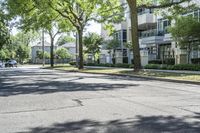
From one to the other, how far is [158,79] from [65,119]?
56.3 feet

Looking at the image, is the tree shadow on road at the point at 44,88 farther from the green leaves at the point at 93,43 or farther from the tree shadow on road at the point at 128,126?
Result: the green leaves at the point at 93,43

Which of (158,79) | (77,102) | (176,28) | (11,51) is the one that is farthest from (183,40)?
(11,51)

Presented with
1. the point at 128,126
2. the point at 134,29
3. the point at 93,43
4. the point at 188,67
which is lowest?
the point at 128,126

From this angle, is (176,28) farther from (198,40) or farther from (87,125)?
(87,125)

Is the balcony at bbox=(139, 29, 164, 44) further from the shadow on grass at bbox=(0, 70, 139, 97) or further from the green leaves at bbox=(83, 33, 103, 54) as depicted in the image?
the shadow on grass at bbox=(0, 70, 139, 97)

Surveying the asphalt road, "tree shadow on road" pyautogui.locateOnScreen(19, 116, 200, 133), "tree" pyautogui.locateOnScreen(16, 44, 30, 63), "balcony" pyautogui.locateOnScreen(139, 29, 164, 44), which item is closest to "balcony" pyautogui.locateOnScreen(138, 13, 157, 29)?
"balcony" pyautogui.locateOnScreen(139, 29, 164, 44)

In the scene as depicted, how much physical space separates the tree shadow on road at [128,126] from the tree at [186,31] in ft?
97.9

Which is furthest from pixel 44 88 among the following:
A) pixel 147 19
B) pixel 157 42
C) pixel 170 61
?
pixel 147 19

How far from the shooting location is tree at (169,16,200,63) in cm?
3869

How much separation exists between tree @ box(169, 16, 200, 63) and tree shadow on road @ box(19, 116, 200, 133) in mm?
29826

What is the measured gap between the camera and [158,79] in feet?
87.0

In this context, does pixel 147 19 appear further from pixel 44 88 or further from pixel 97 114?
pixel 97 114

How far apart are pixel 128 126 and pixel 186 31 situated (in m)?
30.9

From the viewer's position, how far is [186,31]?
38.8 meters
